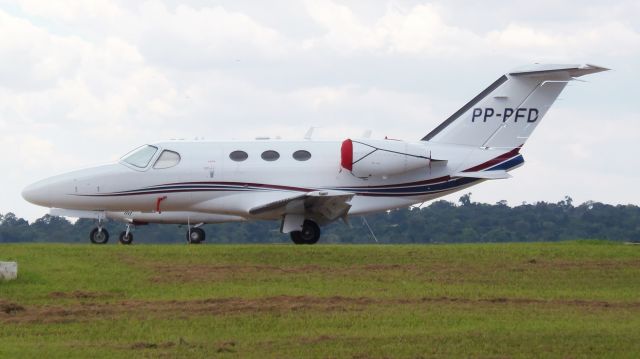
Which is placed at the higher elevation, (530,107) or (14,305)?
(530,107)

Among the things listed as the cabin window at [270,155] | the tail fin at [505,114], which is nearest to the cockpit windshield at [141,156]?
the cabin window at [270,155]

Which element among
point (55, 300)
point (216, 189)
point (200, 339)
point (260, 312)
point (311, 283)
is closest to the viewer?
point (200, 339)

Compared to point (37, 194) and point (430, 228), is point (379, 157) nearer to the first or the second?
point (37, 194)

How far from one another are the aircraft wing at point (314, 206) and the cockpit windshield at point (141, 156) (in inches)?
119

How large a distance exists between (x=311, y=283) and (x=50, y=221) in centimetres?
4994

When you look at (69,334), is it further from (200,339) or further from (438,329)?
(438,329)

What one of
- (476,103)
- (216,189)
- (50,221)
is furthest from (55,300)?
(50,221)

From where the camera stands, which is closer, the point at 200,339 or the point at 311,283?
the point at 200,339

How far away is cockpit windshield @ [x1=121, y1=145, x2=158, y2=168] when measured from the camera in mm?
34094

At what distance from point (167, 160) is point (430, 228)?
36.1 m

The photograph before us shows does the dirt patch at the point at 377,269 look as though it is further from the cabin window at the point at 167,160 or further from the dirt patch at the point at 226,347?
the cabin window at the point at 167,160

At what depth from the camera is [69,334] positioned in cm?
1989

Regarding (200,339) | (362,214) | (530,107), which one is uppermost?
(530,107)

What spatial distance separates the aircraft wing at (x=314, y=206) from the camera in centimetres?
3152
